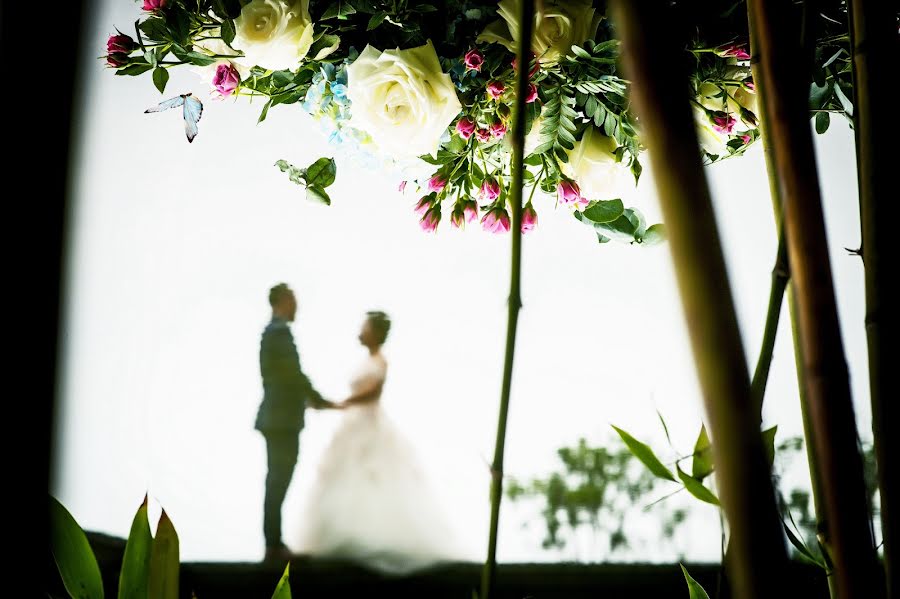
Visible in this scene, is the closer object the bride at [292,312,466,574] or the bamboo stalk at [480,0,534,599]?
the bamboo stalk at [480,0,534,599]

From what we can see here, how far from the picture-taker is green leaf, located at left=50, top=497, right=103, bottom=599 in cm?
30

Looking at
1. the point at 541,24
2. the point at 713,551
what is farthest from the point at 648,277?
the point at 541,24

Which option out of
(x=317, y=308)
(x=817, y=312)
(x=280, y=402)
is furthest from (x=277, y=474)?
(x=817, y=312)

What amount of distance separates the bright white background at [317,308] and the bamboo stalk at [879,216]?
3.23 feet

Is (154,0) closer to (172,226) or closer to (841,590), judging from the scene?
(841,590)

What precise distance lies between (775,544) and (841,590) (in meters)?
0.04

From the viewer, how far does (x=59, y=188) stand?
41.9 inches

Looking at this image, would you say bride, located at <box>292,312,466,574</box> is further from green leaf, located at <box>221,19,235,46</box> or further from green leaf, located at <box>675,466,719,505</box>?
green leaf, located at <box>675,466,719,505</box>

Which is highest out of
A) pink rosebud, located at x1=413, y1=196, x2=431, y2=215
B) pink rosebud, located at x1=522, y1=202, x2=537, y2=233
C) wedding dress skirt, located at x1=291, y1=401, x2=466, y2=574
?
pink rosebud, located at x1=413, y1=196, x2=431, y2=215

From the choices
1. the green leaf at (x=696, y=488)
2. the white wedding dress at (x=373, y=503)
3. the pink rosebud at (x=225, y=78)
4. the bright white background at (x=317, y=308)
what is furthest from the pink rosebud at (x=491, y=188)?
the white wedding dress at (x=373, y=503)

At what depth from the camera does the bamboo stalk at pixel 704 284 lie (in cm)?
7

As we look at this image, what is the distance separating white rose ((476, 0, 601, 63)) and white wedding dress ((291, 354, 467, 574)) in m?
0.88

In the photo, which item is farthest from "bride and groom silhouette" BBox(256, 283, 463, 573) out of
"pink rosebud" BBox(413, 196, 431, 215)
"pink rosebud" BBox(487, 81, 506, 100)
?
"pink rosebud" BBox(487, 81, 506, 100)

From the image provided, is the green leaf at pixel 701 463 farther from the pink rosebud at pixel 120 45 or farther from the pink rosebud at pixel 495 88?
the pink rosebud at pixel 120 45
